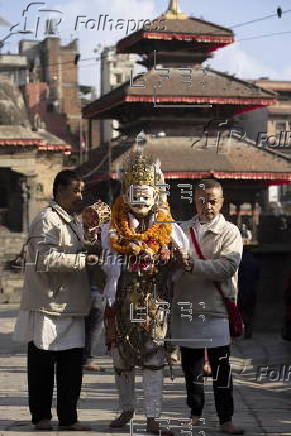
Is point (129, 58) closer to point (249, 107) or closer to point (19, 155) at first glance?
point (19, 155)

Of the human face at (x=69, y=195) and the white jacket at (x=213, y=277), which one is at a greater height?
the human face at (x=69, y=195)

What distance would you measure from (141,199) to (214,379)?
1425 millimetres

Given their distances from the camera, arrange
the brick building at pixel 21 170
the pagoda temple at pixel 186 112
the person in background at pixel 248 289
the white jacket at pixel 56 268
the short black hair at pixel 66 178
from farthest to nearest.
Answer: the brick building at pixel 21 170, the pagoda temple at pixel 186 112, the person in background at pixel 248 289, the short black hair at pixel 66 178, the white jacket at pixel 56 268

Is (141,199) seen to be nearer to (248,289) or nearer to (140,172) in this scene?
(140,172)

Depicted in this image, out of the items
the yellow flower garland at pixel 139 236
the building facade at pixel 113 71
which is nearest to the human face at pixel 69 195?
the yellow flower garland at pixel 139 236

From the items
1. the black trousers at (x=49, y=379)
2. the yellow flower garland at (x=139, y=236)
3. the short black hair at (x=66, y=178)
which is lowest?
the black trousers at (x=49, y=379)

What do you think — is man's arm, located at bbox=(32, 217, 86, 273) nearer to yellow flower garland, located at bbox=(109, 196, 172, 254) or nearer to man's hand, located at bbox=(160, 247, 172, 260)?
yellow flower garland, located at bbox=(109, 196, 172, 254)

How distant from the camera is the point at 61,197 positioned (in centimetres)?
864

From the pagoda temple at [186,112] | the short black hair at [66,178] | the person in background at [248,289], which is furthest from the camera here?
A: the pagoda temple at [186,112]

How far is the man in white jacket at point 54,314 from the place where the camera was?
8.30 m

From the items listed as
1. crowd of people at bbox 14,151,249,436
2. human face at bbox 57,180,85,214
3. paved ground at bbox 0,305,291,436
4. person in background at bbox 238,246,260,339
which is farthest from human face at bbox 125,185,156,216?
person in background at bbox 238,246,260,339

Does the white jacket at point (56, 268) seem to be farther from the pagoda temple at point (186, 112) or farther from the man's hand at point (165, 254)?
the pagoda temple at point (186, 112)

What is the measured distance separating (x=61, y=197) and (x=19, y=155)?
39.3 m

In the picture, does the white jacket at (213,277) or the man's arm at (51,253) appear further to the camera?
the white jacket at (213,277)
